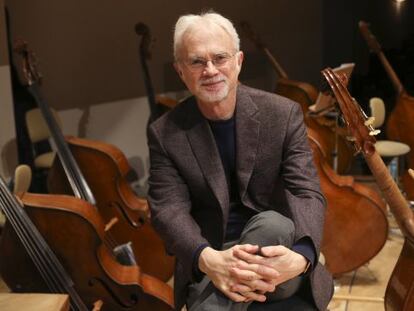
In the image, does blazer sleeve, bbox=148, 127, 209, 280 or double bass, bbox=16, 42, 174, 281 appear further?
double bass, bbox=16, 42, 174, 281

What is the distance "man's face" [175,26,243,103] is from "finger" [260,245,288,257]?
43 cm

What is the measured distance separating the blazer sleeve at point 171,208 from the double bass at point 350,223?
3.69ft

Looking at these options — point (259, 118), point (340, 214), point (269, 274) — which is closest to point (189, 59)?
point (259, 118)

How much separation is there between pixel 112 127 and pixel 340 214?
195cm

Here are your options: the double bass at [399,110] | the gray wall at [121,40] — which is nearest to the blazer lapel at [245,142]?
the double bass at [399,110]

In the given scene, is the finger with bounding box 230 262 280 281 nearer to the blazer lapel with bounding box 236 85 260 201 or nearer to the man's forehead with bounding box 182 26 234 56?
the blazer lapel with bounding box 236 85 260 201

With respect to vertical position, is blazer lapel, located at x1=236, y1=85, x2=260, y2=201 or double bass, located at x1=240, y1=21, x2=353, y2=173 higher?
blazer lapel, located at x1=236, y1=85, x2=260, y2=201

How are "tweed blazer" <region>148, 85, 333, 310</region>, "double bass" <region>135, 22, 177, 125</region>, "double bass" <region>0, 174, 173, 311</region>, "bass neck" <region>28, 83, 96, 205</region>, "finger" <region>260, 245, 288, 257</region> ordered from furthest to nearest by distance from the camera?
1. "double bass" <region>135, 22, 177, 125</region>
2. "bass neck" <region>28, 83, 96, 205</region>
3. "double bass" <region>0, 174, 173, 311</region>
4. "tweed blazer" <region>148, 85, 333, 310</region>
5. "finger" <region>260, 245, 288, 257</region>

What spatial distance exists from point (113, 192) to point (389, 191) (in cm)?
145

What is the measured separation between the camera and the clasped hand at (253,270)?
57.2 inches

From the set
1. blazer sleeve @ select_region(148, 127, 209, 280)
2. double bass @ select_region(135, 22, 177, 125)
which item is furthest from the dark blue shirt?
double bass @ select_region(135, 22, 177, 125)

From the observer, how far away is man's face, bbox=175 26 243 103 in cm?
163

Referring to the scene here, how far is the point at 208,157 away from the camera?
1.70m

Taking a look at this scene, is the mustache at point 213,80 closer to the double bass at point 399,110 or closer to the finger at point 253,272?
the finger at point 253,272
